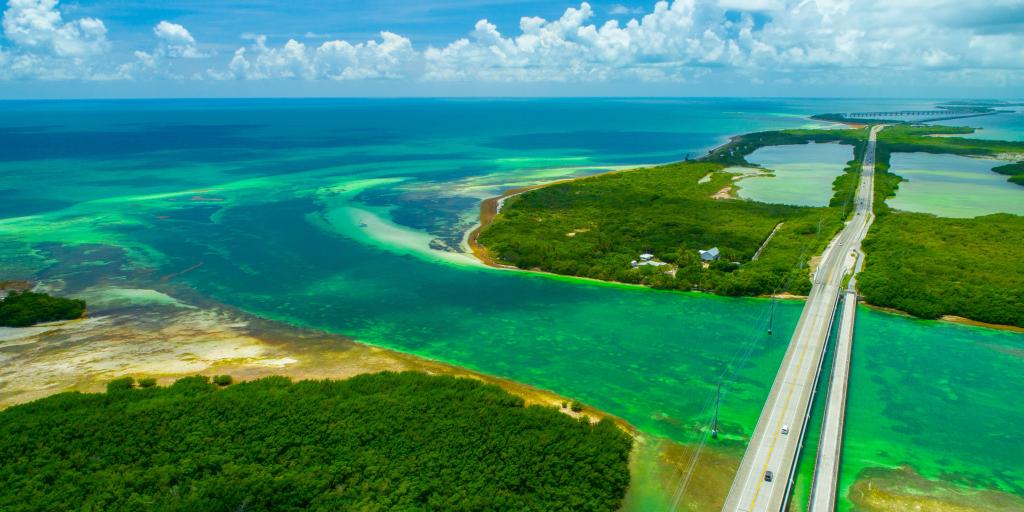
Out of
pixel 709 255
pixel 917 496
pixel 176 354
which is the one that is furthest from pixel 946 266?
pixel 176 354

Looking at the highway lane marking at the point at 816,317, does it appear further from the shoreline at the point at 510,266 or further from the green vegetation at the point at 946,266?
the shoreline at the point at 510,266

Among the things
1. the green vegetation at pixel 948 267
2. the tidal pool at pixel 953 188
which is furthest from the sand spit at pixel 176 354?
the tidal pool at pixel 953 188

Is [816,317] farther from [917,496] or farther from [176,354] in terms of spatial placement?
[176,354]

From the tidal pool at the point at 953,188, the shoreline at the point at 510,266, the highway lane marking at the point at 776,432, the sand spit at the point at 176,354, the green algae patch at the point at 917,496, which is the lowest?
the green algae patch at the point at 917,496

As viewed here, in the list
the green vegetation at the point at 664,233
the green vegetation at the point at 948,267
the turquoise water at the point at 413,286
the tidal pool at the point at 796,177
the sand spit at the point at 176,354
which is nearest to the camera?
the sand spit at the point at 176,354

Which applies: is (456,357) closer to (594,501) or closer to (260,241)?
(594,501)
